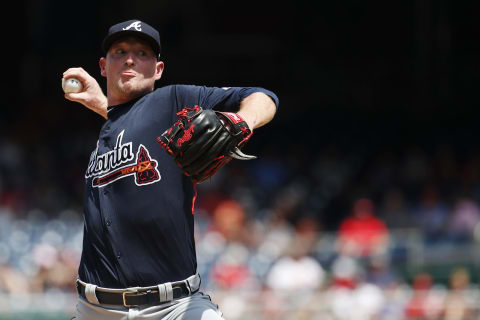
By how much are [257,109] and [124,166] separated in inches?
21.3

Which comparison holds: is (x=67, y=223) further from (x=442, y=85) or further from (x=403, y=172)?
(x=442, y=85)

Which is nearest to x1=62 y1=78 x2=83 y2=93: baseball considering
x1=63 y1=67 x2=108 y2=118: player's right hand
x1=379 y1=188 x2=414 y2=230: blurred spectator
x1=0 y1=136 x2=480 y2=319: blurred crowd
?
x1=63 y1=67 x2=108 y2=118: player's right hand

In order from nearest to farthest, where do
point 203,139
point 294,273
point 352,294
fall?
1. point 203,139
2. point 352,294
3. point 294,273

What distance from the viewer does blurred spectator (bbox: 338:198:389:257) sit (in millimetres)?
8424

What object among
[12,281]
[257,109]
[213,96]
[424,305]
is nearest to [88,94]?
[213,96]

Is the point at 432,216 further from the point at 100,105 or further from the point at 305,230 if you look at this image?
the point at 100,105

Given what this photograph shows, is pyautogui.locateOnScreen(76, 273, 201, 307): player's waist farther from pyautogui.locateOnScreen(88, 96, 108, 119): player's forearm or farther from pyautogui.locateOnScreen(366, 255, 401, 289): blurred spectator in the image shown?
pyautogui.locateOnScreen(366, 255, 401, 289): blurred spectator

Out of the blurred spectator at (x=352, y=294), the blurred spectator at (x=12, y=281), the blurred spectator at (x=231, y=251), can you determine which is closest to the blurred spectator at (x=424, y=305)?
the blurred spectator at (x=352, y=294)

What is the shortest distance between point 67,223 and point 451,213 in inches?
180

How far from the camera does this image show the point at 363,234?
29.3ft

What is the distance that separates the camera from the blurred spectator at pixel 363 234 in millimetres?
8424

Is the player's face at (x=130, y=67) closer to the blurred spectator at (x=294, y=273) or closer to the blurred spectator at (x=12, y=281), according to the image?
the blurred spectator at (x=294, y=273)

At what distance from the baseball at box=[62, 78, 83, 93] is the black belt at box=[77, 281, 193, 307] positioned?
904 mm

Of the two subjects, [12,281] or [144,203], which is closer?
[144,203]
